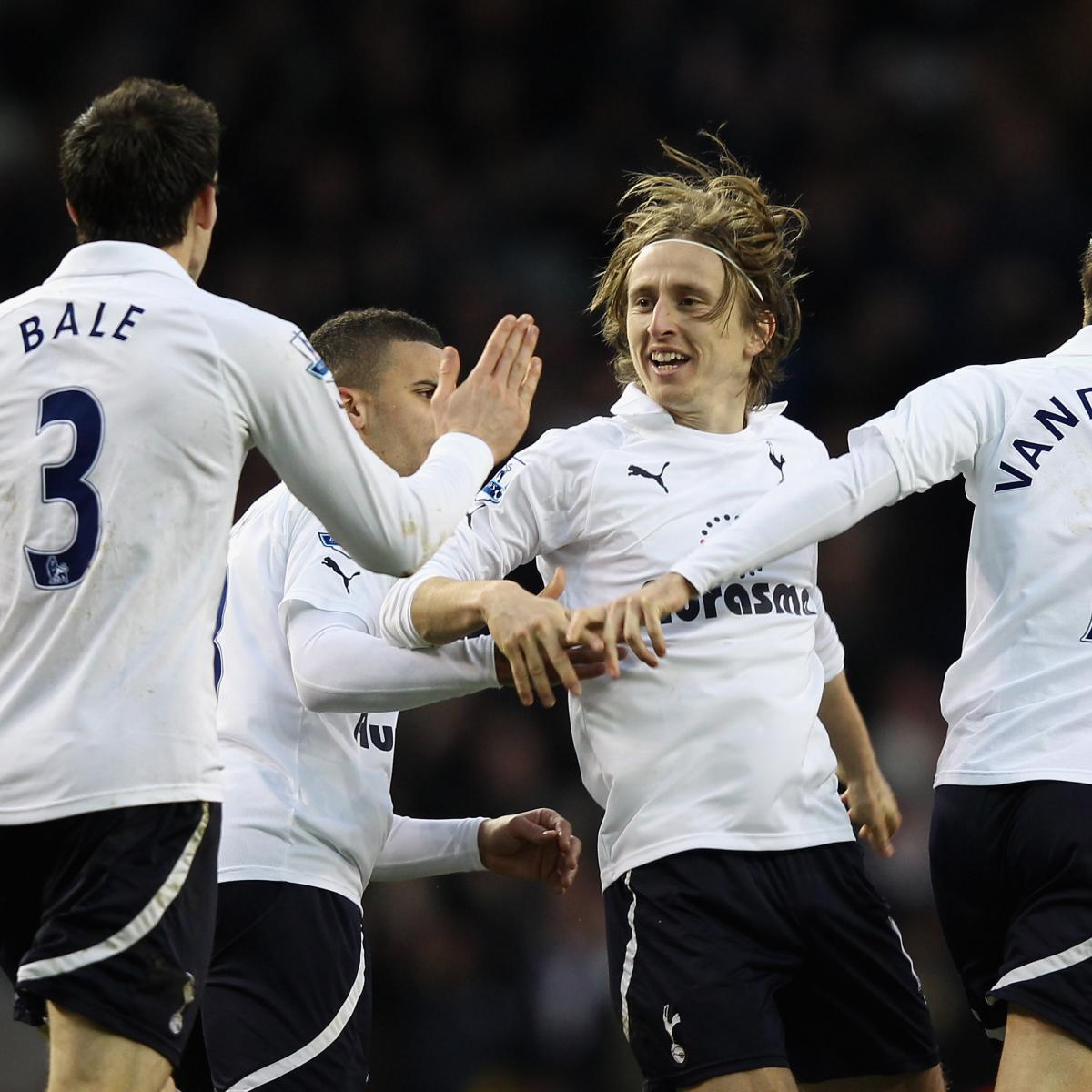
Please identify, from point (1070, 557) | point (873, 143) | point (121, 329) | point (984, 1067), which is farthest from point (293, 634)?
point (873, 143)

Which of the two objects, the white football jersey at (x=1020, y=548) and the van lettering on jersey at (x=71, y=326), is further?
the white football jersey at (x=1020, y=548)

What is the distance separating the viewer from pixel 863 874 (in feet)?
11.8

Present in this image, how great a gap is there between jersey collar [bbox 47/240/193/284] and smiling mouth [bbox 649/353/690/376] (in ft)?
4.55

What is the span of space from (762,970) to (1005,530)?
1089mm

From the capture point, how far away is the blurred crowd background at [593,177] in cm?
780

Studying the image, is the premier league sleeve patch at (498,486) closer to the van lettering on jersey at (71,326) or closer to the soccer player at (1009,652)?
the soccer player at (1009,652)

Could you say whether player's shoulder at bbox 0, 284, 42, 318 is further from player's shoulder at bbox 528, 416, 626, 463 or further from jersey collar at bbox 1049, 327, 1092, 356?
jersey collar at bbox 1049, 327, 1092, 356

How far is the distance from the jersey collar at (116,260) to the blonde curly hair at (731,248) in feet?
5.13

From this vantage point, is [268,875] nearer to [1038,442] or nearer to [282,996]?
[282,996]

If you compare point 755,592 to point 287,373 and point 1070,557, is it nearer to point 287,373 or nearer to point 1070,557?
point 1070,557

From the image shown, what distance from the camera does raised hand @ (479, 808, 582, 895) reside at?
13.0 ft

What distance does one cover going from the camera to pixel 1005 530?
3.45 m

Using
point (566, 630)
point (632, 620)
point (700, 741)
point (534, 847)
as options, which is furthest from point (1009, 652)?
point (534, 847)

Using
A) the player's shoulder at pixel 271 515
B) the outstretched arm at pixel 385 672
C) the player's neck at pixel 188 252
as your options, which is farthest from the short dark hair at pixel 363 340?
the player's neck at pixel 188 252
